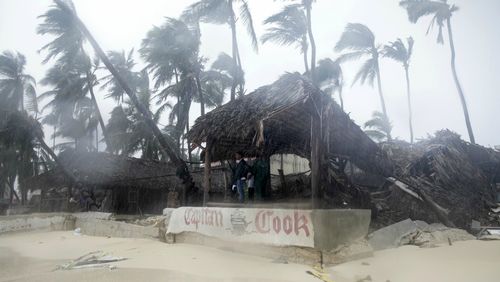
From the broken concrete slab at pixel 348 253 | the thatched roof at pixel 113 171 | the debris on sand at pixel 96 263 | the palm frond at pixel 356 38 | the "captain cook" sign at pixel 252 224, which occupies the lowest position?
the debris on sand at pixel 96 263

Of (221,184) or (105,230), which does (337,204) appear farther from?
(221,184)

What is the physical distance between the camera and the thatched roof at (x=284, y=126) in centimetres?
739

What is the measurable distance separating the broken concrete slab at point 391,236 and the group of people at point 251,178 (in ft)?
10.6

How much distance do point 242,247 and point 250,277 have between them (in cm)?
199

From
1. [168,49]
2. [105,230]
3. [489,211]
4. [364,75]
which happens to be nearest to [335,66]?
[364,75]

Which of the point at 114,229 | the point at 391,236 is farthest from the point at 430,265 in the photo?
the point at 114,229

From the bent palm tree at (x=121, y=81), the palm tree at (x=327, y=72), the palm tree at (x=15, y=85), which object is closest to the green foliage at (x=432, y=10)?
the palm tree at (x=327, y=72)

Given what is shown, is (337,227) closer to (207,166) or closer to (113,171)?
(207,166)

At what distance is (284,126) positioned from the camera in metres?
9.41

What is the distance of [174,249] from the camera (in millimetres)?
8812

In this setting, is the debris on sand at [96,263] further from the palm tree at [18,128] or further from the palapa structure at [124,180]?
the palm tree at [18,128]

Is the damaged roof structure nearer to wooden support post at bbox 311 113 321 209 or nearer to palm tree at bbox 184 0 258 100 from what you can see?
wooden support post at bbox 311 113 321 209

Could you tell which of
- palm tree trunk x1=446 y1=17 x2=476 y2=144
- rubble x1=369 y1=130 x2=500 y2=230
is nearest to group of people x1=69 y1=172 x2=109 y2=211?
rubble x1=369 y1=130 x2=500 y2=230

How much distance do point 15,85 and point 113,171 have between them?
18520 mm
